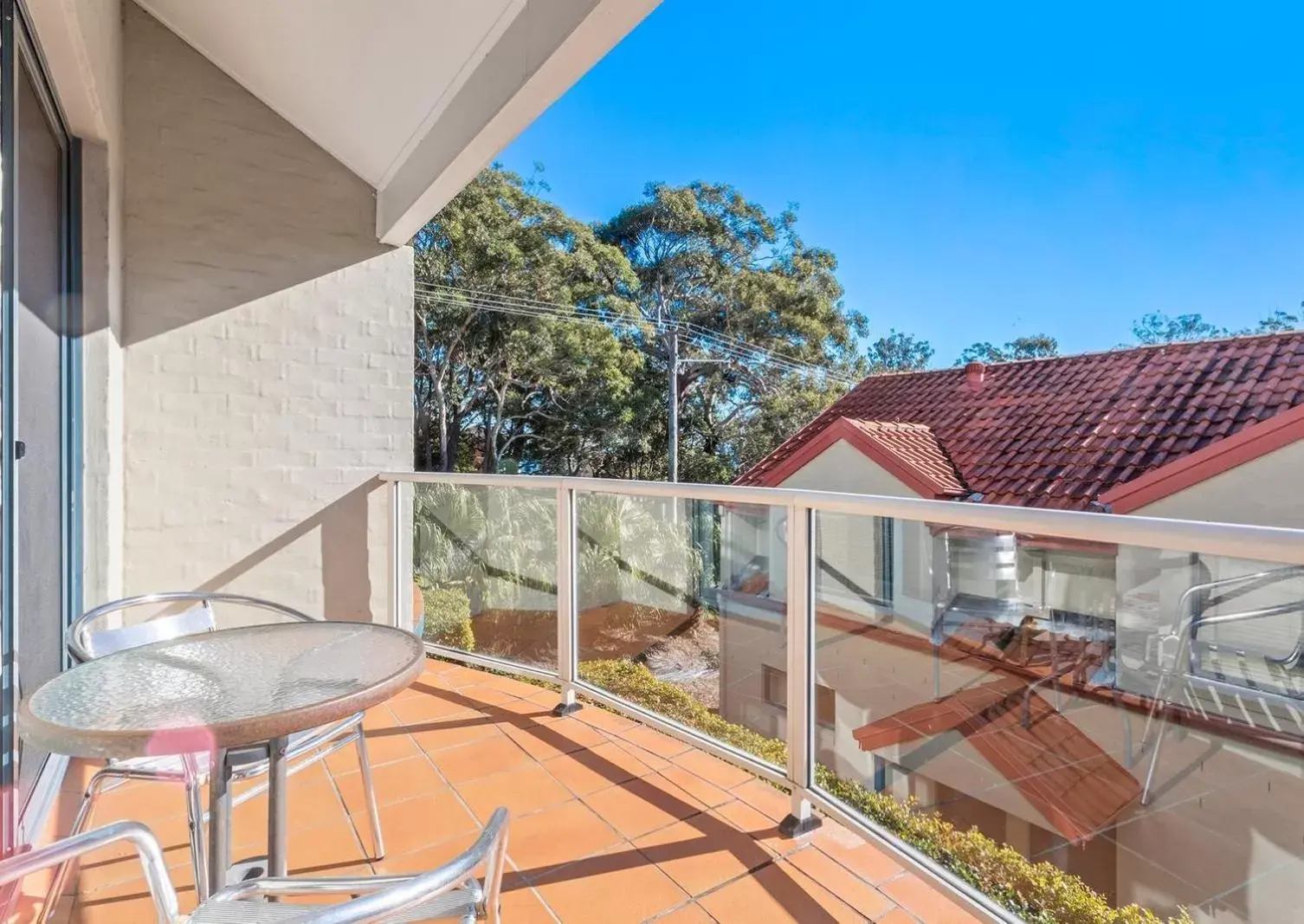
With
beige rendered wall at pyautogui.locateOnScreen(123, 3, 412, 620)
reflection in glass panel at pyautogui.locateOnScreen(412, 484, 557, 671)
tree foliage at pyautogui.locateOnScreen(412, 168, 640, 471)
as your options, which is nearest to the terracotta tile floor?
reflection in glass panel at pyautogui.locateOnScreen(412, 484, 557, 671)

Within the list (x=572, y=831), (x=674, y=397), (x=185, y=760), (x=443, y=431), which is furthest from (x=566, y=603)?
(x=674, y=397)

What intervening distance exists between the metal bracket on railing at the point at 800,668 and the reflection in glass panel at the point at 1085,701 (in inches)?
1.8

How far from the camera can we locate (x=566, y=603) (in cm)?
297

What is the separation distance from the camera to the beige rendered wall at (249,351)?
3262 mm

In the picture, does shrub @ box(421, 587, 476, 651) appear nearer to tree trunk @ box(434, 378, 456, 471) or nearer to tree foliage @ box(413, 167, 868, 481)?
tree foliage @ box(413, 167, 868, 481)

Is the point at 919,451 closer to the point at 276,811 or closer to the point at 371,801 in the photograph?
the point at 371,801

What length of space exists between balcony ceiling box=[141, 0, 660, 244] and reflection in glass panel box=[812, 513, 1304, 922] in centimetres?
169

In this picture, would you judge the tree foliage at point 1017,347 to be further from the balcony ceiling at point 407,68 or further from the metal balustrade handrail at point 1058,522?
the metal balustrade handrail at point 1058,522

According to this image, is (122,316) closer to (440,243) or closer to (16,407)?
(16,407)

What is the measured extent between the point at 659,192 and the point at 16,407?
65.6ft

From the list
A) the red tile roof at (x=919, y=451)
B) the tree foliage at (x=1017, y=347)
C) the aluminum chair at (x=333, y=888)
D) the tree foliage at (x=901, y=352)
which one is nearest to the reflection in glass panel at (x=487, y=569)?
the aluminum chair at (x=333, y=888)

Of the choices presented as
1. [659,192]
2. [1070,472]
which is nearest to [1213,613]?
[1070,472]

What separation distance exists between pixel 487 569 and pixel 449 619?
461 millimetres

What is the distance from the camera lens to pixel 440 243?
13.6 m
